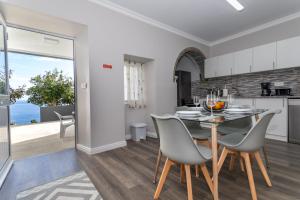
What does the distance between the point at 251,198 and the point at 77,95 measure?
2.94 metres

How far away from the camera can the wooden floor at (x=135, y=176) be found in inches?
58.0

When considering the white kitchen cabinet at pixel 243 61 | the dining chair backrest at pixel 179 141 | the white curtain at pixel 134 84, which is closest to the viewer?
the dining chair backrest at pixel 179 141

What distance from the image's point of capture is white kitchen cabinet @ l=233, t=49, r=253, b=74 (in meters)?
3.77

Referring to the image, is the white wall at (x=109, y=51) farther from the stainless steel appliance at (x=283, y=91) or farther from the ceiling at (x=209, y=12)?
the stainless steel appliance at (x=283, y=91)

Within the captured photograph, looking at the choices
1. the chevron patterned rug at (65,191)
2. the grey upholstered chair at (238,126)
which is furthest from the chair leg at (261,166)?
the chevron patterned rug at (65,191)

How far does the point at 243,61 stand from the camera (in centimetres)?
388

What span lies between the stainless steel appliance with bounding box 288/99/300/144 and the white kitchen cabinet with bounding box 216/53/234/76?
5.07 ft

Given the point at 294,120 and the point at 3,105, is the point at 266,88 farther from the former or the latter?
the point at 3,105

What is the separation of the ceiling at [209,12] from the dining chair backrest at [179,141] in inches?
99.0

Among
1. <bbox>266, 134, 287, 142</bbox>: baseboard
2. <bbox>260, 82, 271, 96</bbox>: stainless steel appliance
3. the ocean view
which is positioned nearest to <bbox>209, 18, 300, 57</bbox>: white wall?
<bbox>260, 82, 271, 96</bbox>: stainless steel appliance

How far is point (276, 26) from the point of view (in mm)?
3555

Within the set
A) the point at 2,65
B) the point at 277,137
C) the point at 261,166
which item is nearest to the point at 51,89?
the point at 2,65

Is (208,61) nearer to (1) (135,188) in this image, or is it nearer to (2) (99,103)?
(2) (99,103)

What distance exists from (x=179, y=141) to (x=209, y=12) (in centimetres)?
303
